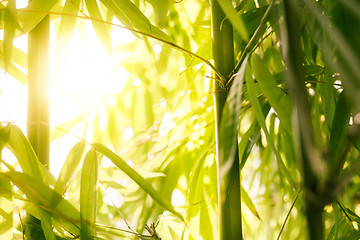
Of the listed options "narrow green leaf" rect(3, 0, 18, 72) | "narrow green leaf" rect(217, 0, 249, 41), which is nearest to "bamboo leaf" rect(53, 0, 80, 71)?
"narrow green leaf" rect(3, 0, 18, 72)

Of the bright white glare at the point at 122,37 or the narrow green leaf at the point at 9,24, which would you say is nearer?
the narrow green leaf at the point at 9,24

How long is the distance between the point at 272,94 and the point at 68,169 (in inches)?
10.9

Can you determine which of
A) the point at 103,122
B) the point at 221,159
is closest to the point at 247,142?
the point at 221,159

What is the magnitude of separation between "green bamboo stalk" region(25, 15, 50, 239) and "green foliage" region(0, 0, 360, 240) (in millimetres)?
19

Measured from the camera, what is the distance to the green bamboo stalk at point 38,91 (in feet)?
1.88

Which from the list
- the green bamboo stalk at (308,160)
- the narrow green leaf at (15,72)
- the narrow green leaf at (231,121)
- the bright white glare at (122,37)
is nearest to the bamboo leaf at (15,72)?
the narrow green leaf at (15,72)

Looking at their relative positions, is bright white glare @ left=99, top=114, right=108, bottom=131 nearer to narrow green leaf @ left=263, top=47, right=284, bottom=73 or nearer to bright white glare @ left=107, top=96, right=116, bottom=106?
bright white glare @ left=107, top=96, right=116, bottom=106

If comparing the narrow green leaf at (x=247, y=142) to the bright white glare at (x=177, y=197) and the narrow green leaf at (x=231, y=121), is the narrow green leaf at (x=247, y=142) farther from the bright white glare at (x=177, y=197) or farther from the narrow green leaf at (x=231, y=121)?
the bright white glare at (x=177, y=197)

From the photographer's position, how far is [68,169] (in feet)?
1.82

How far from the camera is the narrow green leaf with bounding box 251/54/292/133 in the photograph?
0.45m

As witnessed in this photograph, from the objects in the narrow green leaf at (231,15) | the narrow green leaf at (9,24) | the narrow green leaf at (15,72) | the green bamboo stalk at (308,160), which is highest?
the narrow green leaf at (15,72)

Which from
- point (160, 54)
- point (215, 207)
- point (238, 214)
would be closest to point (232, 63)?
point (238, 214)

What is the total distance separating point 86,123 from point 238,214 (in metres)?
0.49

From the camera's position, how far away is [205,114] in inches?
35.5
